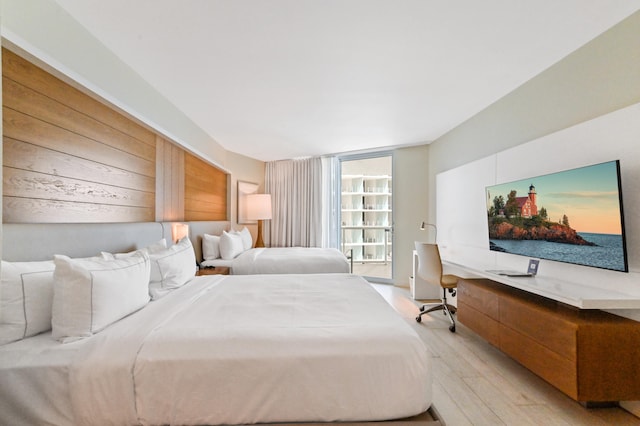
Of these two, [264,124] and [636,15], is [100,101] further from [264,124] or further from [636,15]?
[636,15]

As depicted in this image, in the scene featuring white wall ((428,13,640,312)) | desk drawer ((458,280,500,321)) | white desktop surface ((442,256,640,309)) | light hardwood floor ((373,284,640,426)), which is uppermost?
white wall ((428,13,640,312))

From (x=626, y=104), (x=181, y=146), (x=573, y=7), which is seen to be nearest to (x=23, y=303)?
(x=181, y=146)

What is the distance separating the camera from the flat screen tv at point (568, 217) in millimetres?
1770

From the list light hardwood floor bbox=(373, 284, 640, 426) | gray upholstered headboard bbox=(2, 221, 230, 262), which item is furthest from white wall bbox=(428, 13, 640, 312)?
gray upholstered headboard bbox=(2, 221, 230, 262)

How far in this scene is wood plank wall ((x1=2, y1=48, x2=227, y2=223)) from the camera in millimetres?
1496

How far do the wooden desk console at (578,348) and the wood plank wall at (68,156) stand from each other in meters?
3.21

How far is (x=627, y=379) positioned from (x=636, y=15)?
7.25 feet

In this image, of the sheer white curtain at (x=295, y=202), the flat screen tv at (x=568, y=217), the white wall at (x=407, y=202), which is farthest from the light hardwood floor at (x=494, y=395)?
the sheer white curtain at (x=295, y=202)

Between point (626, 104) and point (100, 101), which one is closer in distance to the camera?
point (626, 104)

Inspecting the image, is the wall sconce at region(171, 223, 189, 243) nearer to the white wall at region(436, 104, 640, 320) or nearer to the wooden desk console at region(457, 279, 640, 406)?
the wooden desk console at region(457, 279, 640, 406)

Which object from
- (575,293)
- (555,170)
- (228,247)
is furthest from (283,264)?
(555,170)

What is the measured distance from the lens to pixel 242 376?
4.08 ft

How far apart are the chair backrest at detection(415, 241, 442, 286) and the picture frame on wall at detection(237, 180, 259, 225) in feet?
10.8

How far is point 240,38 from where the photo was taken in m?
1.98
